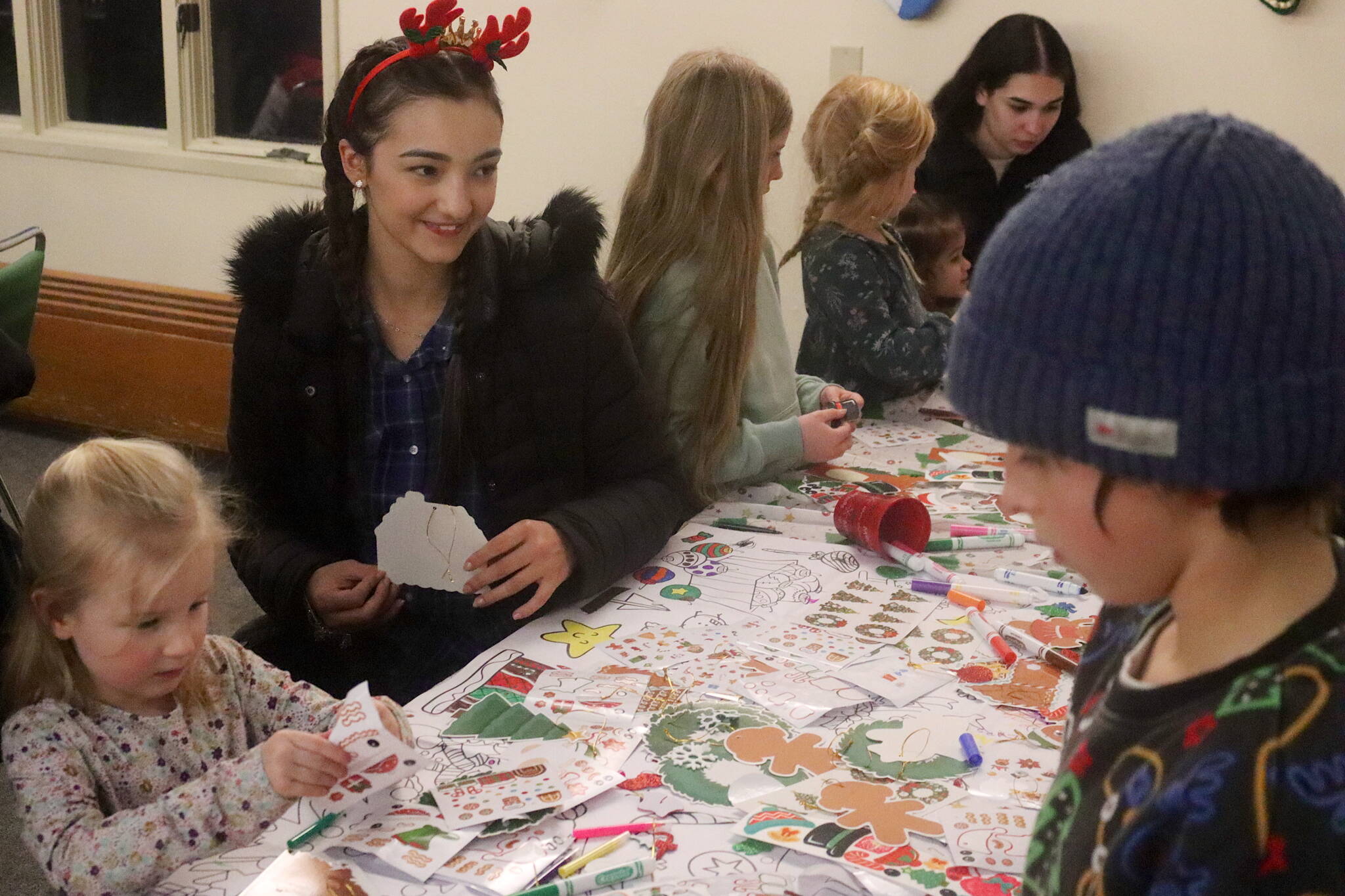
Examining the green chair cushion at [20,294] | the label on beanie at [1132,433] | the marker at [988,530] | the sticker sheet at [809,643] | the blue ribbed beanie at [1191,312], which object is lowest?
the sticker sheet at [809,643]

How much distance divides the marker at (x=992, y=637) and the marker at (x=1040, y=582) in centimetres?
13

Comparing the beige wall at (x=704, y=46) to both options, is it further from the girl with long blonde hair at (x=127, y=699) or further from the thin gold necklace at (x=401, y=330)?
the girl with long blonde hair at (x=127, y=699)

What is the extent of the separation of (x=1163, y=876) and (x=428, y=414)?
132 cm

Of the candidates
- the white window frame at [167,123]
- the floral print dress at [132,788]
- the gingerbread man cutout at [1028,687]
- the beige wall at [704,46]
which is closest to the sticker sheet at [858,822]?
the gingerbread man cutout at [1028,687]

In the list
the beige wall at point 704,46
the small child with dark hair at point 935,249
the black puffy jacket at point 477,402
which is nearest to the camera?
the black puffy jacket at point 477,402

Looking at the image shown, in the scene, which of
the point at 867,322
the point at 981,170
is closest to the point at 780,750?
the point at 867,322

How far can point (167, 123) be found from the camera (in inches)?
180

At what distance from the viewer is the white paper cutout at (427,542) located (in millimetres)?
1562

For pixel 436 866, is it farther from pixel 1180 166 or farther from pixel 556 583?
pixel 1180 166

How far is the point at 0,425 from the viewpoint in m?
4.60

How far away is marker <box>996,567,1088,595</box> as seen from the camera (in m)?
1.66

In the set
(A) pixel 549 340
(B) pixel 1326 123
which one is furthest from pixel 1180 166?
(B) pixel 1326 123

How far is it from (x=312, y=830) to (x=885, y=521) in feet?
3.12

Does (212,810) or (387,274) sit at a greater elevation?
(387,274)
